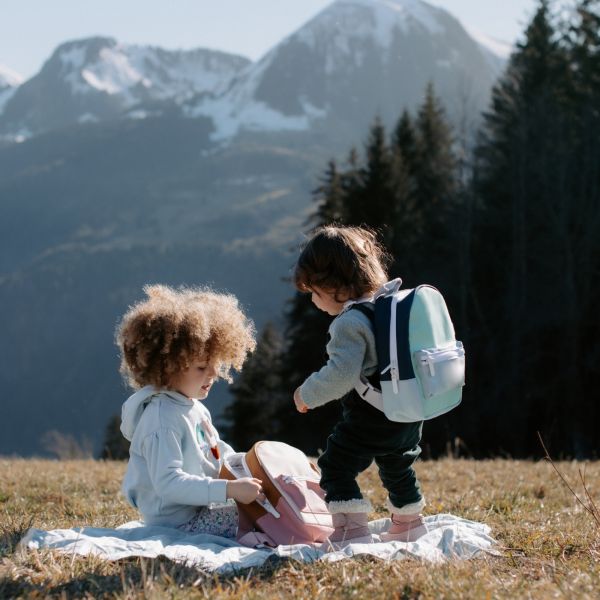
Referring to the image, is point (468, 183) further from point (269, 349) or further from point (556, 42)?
point (269, 349)

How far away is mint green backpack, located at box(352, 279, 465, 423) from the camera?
4.35 metres

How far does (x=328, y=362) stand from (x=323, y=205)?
1108 inches

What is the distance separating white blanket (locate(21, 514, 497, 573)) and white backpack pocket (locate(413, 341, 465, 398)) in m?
0.81

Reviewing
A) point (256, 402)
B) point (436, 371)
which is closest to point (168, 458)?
point (436, 371)

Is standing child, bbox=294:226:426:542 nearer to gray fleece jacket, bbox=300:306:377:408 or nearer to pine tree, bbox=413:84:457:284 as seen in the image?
gray fleece jacket, bbox=300:306:377:408

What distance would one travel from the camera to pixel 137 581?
12.4 feet

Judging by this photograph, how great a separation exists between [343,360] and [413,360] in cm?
36

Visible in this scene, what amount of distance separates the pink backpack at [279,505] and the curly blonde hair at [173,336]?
0.60m

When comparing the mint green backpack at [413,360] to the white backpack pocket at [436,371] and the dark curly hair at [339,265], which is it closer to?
the white backpack pocket at [436,371]

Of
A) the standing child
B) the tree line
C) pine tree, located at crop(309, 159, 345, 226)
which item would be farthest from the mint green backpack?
pine tree, located at crop(309, 159, 345, 226)

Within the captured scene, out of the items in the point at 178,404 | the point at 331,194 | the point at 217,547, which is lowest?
the point at 217,547

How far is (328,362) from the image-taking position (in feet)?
14.7

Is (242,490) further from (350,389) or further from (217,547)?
(350,389)

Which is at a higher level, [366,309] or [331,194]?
[331,194]
